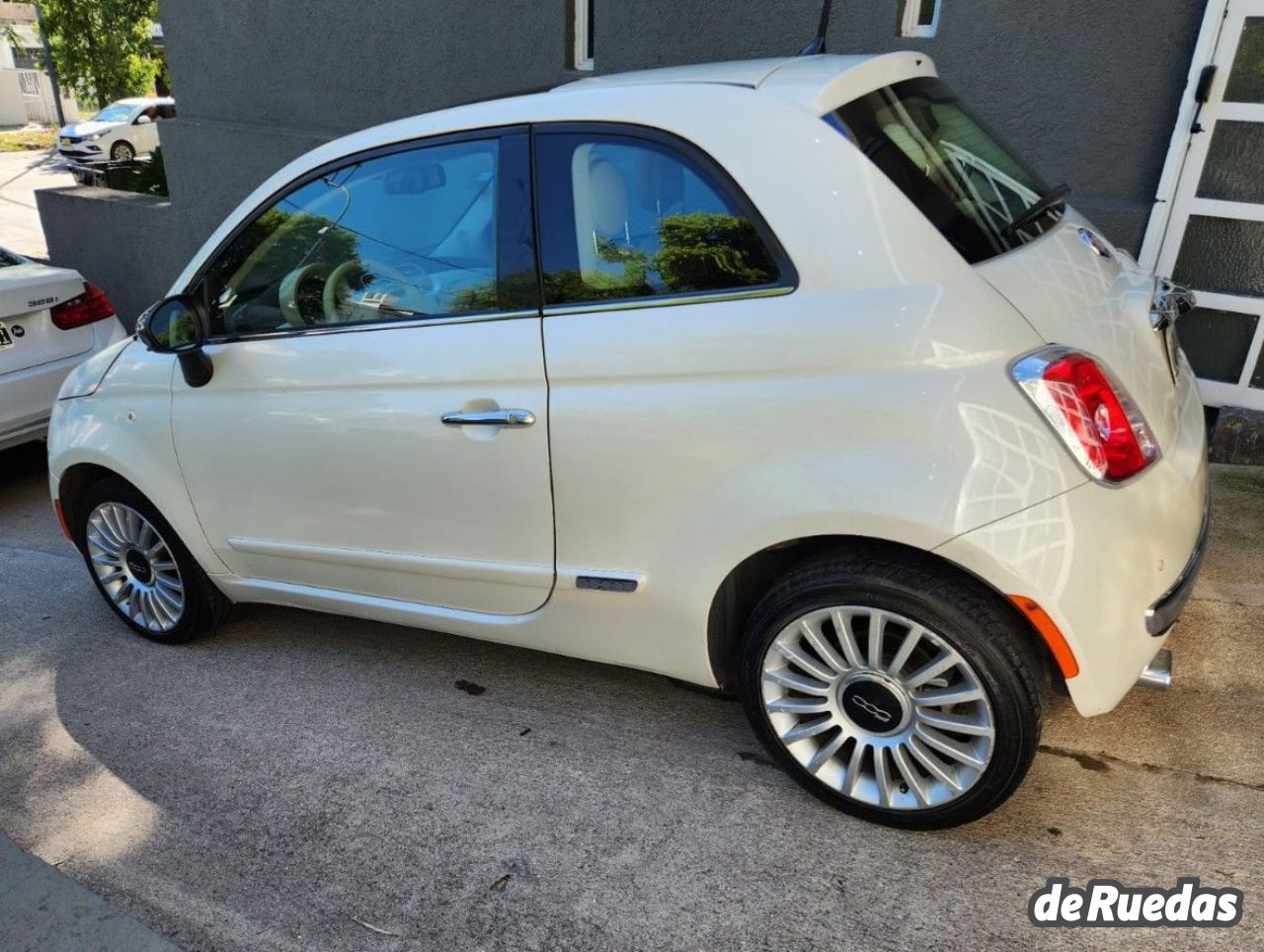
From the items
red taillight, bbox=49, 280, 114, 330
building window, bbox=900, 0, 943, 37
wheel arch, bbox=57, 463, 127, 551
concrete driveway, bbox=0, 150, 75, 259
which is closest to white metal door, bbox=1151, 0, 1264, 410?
building window, bbox=900, 0, 943, 37

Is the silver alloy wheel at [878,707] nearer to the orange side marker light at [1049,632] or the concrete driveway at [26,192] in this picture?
the orange side marker light at [1049,632]

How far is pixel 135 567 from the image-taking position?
148 inches

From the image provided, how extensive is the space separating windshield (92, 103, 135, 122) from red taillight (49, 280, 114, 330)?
17804 mm

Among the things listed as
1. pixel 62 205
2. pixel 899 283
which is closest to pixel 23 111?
pixel 62 205

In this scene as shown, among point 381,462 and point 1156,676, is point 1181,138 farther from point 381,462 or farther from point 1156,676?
point 381,462

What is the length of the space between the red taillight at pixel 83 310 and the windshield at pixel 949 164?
189 inches

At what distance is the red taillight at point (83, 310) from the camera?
5.44 meters

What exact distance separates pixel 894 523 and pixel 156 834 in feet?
7.15

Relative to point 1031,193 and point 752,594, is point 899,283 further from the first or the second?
point 752,594

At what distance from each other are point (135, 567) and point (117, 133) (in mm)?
20137

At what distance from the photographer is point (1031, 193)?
2.68 meters

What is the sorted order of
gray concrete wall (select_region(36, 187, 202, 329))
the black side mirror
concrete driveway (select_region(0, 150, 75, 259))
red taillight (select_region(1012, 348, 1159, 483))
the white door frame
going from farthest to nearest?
concrete driveway (select_region(0, 150, 75, 259)), gray concrete wall (select_region(36, 187, 202, 329)), the white door frame, the black side mirror, red taillight (select_region(1012, 348, 1159, 483))

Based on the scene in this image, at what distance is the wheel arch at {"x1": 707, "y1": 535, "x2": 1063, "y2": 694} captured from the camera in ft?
7.45

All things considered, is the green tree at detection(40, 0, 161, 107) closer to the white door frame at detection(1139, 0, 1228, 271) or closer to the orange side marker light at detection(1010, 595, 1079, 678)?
the white door frame at detection(1139, 0, 1228, 271)
